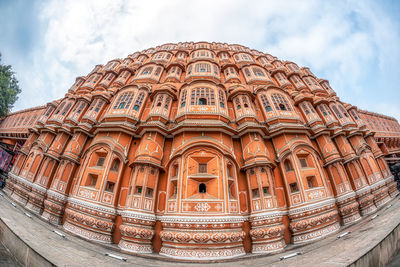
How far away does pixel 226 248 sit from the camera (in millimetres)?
8469

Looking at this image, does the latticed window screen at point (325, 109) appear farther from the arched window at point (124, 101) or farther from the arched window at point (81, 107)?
the arched window at point (81, 107)

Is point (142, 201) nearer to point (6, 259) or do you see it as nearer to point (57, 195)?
point (6, 259)

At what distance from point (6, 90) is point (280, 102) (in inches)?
1170

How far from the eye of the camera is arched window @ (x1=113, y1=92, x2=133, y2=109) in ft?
45.9

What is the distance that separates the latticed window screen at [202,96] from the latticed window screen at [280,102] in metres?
5.77

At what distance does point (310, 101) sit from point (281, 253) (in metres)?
13.9

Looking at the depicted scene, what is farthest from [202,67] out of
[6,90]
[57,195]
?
[6,90]

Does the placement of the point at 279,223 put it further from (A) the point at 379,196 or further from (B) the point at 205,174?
(A) the point at 379,196

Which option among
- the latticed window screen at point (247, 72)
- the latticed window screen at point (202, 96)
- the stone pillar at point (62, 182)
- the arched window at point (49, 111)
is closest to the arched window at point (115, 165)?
the stone pillar at point (62, 182)

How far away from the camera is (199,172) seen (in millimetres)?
10602

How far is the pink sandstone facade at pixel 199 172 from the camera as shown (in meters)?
9.09

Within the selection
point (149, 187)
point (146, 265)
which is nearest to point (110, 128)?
point (149, 187)

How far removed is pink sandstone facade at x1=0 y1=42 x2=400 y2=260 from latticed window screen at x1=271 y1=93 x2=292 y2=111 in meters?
0.20

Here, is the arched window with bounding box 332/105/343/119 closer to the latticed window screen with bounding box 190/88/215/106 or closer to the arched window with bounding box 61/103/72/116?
the latticed window screen with bounding box 190/88/215/106
